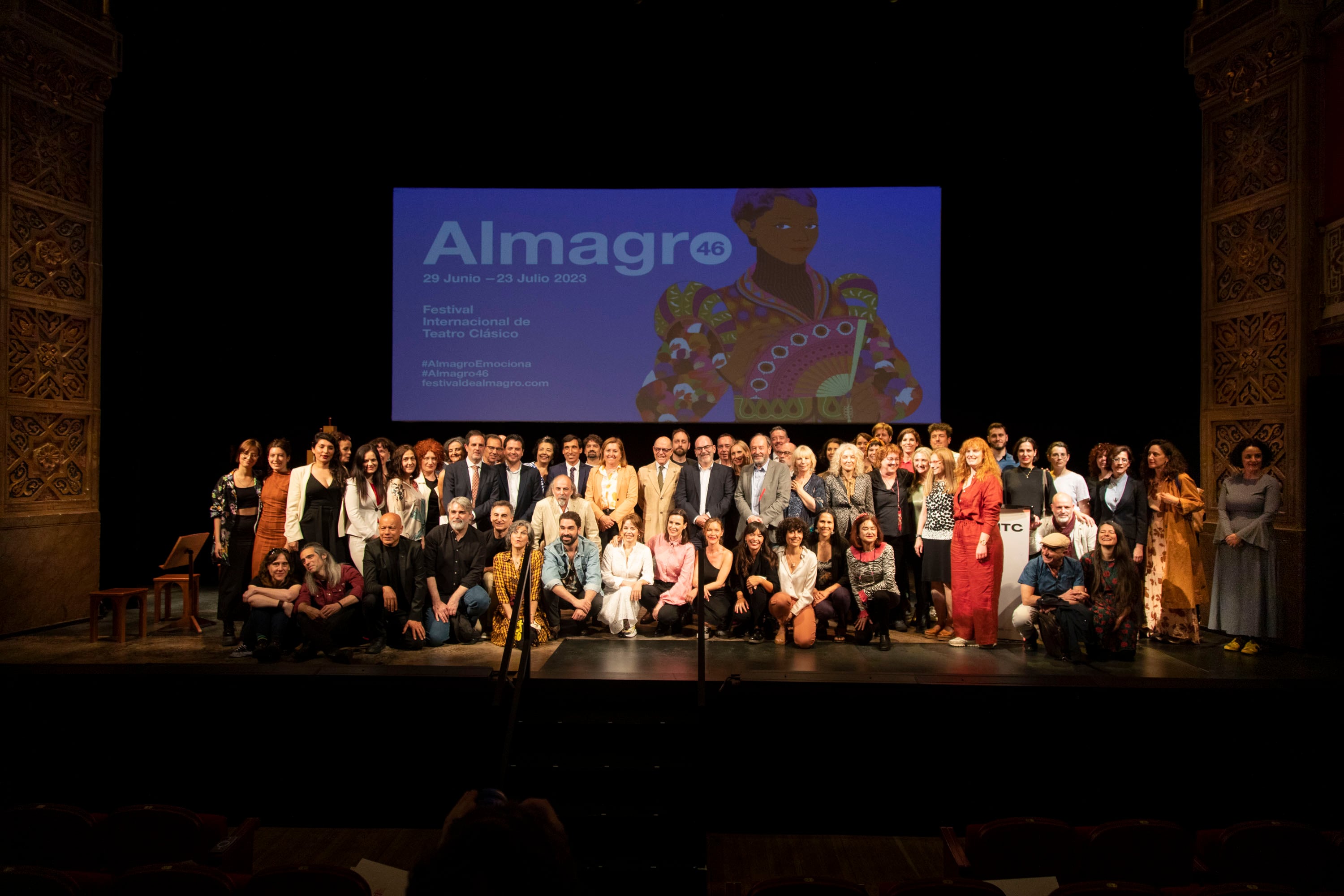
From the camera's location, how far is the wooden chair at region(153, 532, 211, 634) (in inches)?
224

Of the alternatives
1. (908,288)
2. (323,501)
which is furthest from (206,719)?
(908,288)

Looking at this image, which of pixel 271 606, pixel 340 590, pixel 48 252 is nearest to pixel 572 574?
pixel 340 590

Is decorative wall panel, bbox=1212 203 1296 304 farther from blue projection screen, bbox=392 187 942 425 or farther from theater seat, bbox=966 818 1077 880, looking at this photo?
theater seat, bbox=966 818 1077 880

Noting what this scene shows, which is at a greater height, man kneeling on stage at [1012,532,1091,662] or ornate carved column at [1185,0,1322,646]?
ornate carved column at [1185,0,1322,646]

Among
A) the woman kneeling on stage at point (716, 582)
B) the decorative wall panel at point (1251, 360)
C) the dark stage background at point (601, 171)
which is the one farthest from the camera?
the dark stage background at point (601, 171)

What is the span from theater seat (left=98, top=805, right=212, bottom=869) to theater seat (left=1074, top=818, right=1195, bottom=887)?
2816 mm

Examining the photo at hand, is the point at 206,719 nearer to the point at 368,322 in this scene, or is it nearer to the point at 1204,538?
the point at 368,322

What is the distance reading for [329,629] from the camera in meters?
4.80

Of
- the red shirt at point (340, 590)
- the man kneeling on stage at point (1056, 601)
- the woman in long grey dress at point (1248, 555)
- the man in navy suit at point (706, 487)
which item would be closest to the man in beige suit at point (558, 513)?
the man in navy suit at point (706, 487)

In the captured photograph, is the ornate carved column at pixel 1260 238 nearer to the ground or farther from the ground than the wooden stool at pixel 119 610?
farther from the ground

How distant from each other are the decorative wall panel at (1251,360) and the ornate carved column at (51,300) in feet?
28.0

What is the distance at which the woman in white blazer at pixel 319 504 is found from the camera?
17.4 ft

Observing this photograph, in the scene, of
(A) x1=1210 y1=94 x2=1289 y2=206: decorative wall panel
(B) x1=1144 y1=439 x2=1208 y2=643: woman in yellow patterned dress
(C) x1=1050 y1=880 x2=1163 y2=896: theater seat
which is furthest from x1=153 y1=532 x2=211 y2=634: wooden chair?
(A) x1=1210 y1=94 x2=1289 y2=206: decorative wall panel

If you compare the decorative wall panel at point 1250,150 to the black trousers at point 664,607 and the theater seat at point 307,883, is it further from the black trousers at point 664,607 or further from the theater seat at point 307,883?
the theater seat at point 307,883
